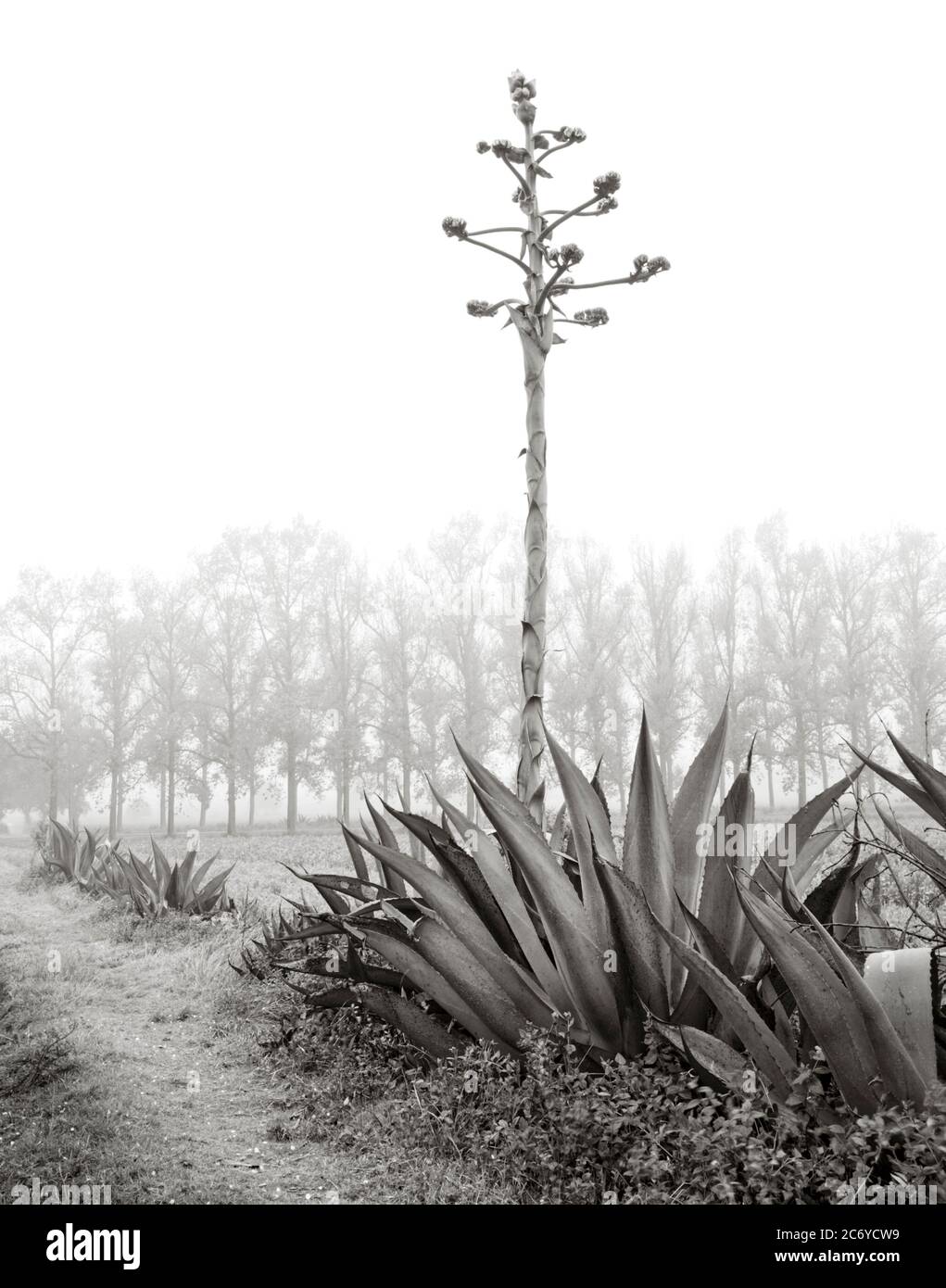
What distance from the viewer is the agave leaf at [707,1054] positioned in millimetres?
2457

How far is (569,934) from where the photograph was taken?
9.46ft

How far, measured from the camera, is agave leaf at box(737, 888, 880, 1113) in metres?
2.22

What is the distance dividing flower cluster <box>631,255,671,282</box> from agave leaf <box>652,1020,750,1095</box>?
315cm

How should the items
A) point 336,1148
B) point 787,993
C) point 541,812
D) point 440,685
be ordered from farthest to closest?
point 440,685 < point 541,812 < point 336,1148 < point 787,993

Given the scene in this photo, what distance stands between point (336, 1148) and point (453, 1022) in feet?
1.93

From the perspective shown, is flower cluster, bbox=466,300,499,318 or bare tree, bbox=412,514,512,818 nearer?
flower cluster, bbox=466,300,499,318

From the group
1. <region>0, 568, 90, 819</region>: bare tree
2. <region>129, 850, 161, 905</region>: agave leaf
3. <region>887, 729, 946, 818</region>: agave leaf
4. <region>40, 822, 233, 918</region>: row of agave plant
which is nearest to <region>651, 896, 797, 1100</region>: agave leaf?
<region>887, 729, 946, 818</region>: agave leaf

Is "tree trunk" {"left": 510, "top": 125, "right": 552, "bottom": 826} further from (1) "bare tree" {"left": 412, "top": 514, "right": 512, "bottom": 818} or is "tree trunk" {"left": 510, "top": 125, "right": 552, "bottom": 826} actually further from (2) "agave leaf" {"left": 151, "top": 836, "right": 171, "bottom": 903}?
(1) "bare tree" {"left": 412, "top": 514, "right": 512, "bottom": 818}

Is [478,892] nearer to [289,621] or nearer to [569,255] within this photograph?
[569,255]

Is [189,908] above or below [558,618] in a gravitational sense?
below
